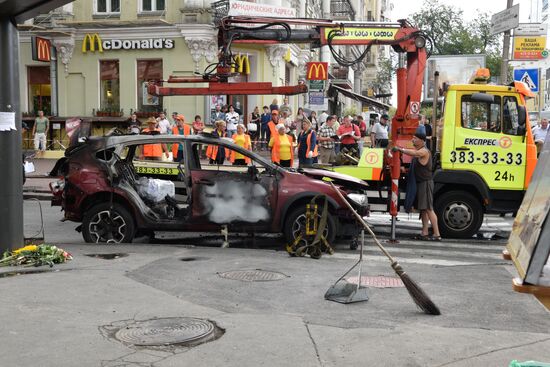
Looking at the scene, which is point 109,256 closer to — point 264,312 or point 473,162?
point 264,312

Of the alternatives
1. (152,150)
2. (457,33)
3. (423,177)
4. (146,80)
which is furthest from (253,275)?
(457,33)

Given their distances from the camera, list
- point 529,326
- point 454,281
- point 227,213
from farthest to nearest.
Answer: point 227,213 → point 454,281 → point 529,326

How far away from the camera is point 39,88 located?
93.7 ft

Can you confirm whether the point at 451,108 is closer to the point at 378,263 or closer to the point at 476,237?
the point at 476,237

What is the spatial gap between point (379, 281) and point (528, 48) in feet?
59.3

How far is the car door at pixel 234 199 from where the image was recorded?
31.1ft

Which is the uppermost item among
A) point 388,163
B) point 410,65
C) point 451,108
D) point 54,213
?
point 410,65

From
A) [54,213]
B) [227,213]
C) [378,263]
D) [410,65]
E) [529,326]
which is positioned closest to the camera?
[529,326]

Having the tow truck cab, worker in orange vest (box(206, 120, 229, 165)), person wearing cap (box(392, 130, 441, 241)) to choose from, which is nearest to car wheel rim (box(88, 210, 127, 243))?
worker in orange vest (box(206, 120, 229, 165))

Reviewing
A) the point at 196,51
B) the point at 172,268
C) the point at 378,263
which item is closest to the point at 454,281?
the point at 378,263

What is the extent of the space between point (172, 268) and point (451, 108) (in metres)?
5.75

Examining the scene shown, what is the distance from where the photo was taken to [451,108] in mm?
10883

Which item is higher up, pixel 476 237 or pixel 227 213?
pixel 227 213

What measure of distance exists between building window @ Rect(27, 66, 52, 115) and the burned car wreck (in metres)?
20.1
